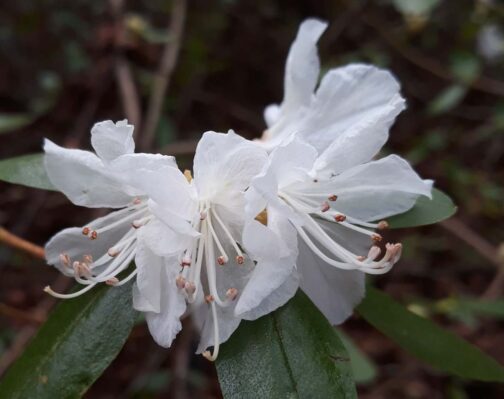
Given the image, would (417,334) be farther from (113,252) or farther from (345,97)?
(113,252)

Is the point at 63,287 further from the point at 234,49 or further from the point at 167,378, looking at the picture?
the point at 234,49

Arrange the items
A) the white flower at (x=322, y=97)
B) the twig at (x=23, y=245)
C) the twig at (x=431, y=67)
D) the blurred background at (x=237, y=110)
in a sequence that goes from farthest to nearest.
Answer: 1. the twig at (x=431, y=67)
2. the blurred background at (x=237, y=110)
3. the twig at (x=23, y=245)
4. the white flower at (x=322, y=97)

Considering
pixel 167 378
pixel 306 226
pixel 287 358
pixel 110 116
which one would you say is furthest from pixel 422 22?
pixel 287 358

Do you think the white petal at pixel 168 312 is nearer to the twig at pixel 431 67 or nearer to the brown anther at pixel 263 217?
the brown anther at pixel 263 217

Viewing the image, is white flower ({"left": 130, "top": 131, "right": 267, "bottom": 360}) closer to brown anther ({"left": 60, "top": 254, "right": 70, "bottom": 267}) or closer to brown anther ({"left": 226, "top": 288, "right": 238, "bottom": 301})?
brown anther ({"left": 226, "top": 288, "right": 238, "bottom": 301})

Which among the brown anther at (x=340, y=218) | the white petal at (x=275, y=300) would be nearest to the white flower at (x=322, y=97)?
the brown anther at (x=340, y=218)

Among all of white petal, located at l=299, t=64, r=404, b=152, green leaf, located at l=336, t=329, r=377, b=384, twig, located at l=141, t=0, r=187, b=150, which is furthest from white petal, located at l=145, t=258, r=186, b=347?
twig, located at l=141, t=0, r=187, b=150
